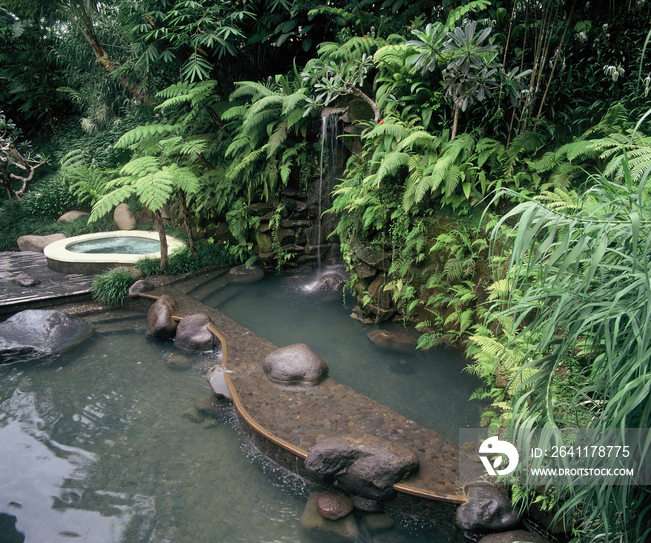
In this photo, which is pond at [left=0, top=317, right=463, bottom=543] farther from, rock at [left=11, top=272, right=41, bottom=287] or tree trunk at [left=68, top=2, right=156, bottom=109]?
tree trunk at [left=68, top=2, right=156, bottom=109]

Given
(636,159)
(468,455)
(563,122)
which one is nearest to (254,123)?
(563,122)

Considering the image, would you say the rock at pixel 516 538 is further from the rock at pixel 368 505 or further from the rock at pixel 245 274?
the rock at pixel 245 274

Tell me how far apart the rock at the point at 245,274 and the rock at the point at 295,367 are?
3230 mm

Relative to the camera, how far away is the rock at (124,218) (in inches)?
386

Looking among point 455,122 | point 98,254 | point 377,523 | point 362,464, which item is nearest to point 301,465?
point 362,464

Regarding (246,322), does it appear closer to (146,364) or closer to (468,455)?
(146,364)

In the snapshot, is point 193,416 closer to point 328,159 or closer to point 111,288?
point 111,288

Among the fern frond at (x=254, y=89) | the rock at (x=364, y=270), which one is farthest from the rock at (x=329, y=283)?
the fern frond at (x=254, y=89)

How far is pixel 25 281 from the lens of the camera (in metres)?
6.28

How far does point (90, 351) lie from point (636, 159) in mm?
6071

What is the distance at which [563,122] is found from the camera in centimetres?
440

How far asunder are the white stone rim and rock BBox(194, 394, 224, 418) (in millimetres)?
3916

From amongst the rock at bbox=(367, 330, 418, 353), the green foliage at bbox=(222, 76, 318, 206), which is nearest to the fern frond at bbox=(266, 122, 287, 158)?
the green foliage at bbox=(222, 76, 318, 206)

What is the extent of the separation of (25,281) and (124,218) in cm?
385
